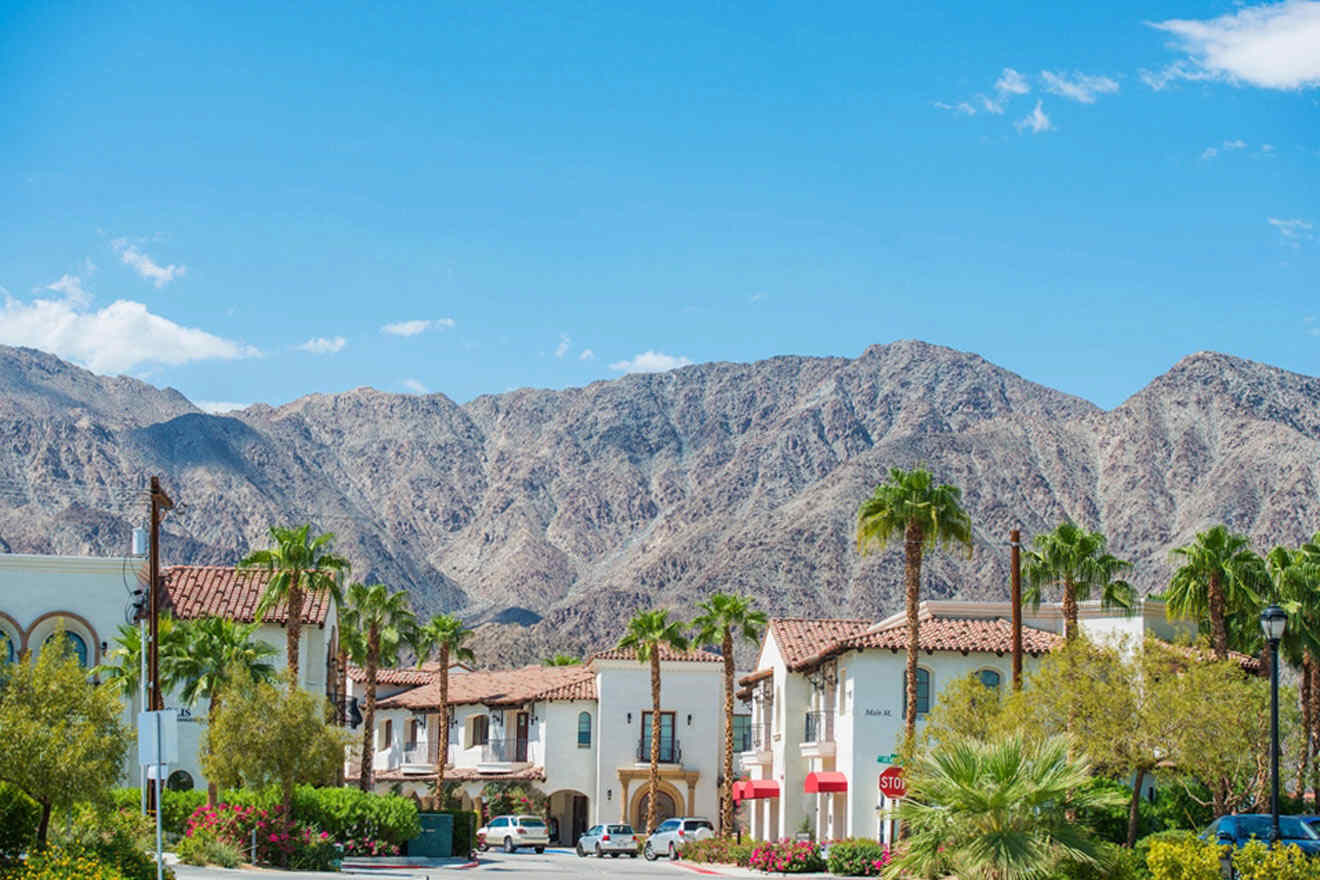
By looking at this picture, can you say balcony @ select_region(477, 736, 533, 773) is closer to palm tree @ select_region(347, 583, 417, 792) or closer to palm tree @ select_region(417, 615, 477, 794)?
palm tree @ select_region(417, 615, 477, 794)

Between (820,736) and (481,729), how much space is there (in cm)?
2967

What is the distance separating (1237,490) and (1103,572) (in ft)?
456

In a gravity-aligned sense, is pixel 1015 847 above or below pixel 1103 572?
below

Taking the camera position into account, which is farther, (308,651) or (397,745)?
(397,745)

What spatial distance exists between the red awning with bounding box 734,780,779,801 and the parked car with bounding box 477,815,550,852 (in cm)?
1050

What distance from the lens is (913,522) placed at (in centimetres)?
4916

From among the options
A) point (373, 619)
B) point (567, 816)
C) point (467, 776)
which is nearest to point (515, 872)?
point (373, 619)

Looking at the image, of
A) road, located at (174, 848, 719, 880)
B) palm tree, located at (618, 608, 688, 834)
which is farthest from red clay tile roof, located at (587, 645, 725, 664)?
road, located at (174, 848, 719, 880)

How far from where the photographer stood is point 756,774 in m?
67.5

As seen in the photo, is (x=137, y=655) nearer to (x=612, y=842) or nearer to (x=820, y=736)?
(x=820, y=736)

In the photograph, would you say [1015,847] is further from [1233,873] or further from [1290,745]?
[1290,745]

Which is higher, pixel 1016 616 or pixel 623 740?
pixel 1016 616

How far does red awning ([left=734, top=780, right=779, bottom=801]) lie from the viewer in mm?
61656

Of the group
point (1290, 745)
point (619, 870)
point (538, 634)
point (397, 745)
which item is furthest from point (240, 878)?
point (538, 634)
